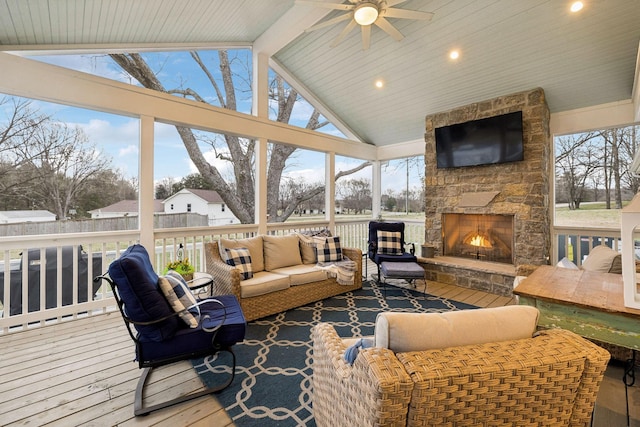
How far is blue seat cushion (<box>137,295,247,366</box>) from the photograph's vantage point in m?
1.87

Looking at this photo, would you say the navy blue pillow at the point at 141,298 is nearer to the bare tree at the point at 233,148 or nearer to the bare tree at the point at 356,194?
the bare tree at the point at 233,148

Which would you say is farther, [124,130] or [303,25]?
[303,25]

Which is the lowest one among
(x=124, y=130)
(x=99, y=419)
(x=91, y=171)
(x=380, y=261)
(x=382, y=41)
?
(x=99, y=419)

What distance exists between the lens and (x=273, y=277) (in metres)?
A: 3.38

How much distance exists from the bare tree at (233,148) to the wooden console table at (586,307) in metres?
4.40

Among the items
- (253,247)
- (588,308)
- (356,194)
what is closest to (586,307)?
(588,308)

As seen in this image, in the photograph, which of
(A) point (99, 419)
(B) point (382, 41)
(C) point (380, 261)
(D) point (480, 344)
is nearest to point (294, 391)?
(A) point (99, 419)

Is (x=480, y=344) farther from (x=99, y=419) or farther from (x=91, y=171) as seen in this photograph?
(x=91, y=171)

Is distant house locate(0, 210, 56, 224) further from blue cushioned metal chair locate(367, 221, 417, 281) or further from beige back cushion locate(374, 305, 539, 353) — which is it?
blue cushioned metal chair locate(367, 221, 417, 281)

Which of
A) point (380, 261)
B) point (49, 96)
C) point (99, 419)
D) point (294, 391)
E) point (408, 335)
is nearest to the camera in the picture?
point (408, 335)

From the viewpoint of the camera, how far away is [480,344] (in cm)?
108

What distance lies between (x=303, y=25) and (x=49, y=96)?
10.3 feet

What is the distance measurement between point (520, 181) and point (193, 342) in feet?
15.7

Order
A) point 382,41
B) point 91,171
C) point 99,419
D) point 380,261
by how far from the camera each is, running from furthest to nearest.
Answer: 1. point 380,261
2. point 382,41
3. point 91,171
4. point 99,419
